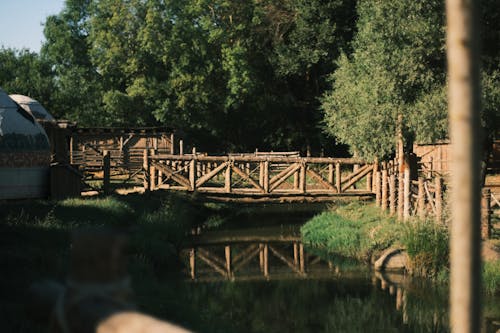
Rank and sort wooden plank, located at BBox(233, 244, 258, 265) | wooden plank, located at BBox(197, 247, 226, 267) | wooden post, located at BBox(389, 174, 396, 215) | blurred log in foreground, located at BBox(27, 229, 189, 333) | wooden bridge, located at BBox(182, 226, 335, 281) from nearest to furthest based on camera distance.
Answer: blurred log in foreground, located at BBox(27, 229, 189, 333) → wooden bridge, located at BBox(182, 226, 335, 281) → wooden plank, located at BBox(197, 247, 226, 267) → wooden plank, located at BBox(233, 244, 258, 265) → wooden post, located at BBox(389, 174, 396, 215)

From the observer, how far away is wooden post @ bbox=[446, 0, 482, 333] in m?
2.37

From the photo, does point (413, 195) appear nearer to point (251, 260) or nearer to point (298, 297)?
point (251, 260)

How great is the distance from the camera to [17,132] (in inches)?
869

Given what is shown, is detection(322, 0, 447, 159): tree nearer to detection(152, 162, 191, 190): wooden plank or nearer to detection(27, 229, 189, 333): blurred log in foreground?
detection(152, 162, 191, 190): wooden plank

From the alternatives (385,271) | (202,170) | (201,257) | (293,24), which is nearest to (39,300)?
(385,271)

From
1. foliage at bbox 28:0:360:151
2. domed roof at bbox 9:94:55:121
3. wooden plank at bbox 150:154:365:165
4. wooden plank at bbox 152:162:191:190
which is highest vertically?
foliage at bbox 28:0:360:151

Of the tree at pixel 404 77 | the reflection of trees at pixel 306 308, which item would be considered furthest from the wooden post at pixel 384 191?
the reflection of trees at pixel 306 308

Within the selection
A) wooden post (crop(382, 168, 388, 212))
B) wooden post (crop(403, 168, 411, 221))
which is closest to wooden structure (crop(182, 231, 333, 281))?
wooden post (crop(403, 168, 411, 221))

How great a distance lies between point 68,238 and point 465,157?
13260mm

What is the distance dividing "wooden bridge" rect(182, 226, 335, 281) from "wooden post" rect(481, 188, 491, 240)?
13.2ft

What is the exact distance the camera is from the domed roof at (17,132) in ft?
71.3

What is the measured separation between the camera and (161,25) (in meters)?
47.5

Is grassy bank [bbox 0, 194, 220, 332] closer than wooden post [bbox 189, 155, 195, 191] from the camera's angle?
Yes

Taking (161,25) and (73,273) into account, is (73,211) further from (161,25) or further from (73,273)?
(161,25)
